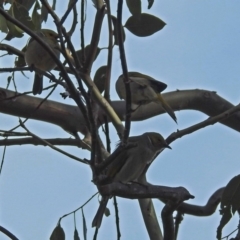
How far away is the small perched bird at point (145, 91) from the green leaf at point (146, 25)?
0.28m

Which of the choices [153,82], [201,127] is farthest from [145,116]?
[201,127]

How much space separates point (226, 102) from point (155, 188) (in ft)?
3.61

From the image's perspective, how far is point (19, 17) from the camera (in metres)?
2.54

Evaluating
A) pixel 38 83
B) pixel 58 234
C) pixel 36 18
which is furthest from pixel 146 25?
pixel 38 83

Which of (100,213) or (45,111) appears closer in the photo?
(100,213)

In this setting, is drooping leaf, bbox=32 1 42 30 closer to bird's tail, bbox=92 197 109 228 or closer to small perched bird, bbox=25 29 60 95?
small perched bird, bbox=25 29 60 95

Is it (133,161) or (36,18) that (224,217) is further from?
(36,18)

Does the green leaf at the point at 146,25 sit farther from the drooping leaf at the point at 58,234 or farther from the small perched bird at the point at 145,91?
the drooping leaf at the point at 58,234

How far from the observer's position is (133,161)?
8.64 ft

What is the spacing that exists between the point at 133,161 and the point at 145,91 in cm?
31

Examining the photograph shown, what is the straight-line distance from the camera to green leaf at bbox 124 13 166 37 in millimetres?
2381

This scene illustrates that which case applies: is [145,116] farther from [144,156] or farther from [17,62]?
[17,62]

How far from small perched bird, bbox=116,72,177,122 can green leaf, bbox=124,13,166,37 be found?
276 mm

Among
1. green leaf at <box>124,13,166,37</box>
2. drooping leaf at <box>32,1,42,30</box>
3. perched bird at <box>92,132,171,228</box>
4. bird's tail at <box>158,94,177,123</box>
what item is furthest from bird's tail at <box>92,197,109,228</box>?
drooping leaf at <box>32,1,42,30</box>
